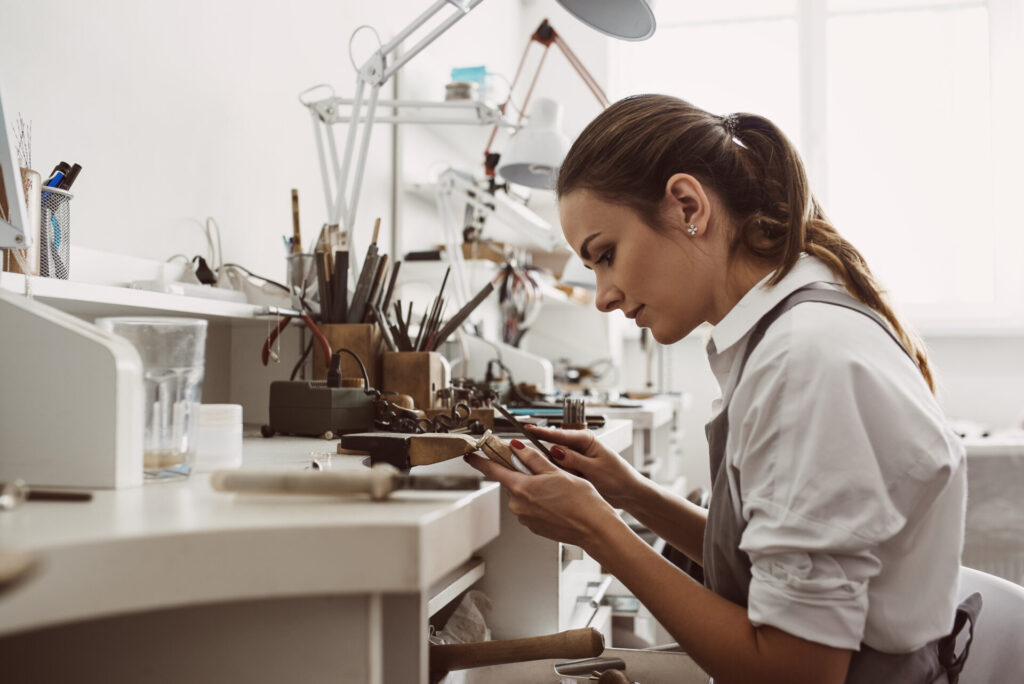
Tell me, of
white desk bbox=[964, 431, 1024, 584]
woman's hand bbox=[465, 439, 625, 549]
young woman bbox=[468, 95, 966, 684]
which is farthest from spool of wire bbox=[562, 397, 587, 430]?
white desk bbox=[964, 431, 1024, 584]

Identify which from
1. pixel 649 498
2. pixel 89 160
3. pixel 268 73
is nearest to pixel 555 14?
pixel 268 73

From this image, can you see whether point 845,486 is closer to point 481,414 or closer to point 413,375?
point 481,414

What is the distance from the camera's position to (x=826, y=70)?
4414mm

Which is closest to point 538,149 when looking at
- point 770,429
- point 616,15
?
point 616,15

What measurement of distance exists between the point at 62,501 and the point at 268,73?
57.5 inches

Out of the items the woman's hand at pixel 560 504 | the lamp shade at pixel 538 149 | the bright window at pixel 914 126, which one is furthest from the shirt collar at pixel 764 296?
the bright window at pixel 914 126

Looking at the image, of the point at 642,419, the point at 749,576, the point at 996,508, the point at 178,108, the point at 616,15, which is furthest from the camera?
the point at 996,508

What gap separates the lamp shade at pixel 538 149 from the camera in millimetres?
2252

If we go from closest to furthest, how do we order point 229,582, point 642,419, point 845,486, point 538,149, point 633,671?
point 229,582, point 845,486, point 633,671, point 642,419, point 538,149

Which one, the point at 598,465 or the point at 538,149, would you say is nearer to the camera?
the point at 598,465

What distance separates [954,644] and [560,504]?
438 millimetres

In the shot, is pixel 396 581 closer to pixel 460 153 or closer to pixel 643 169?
pixel 643 169

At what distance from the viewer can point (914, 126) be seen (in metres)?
4.28

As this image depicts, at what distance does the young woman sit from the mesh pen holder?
624 mm
